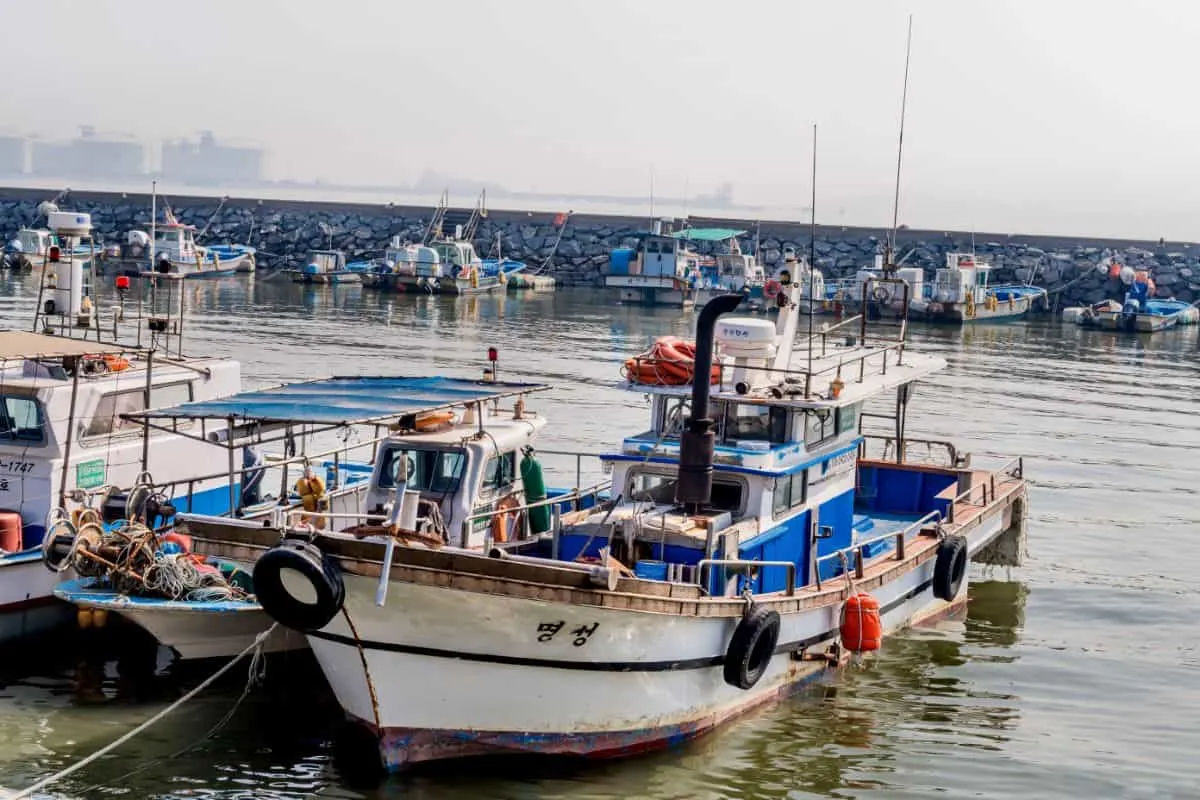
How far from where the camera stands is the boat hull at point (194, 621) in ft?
51.6

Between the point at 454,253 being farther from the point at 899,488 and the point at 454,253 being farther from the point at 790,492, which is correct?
the point at 790,492

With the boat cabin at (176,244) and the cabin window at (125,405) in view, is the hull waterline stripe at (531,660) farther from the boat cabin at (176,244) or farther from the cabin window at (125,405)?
the boat cabin at (176,244)

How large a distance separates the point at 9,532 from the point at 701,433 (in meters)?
8.33

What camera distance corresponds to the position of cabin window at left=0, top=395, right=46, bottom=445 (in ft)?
59.8

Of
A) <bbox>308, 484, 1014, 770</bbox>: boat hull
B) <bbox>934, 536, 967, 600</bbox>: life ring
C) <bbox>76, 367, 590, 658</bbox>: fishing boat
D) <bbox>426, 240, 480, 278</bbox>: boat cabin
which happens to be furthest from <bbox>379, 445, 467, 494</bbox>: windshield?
<bbox>426, 240, 480, 278</bbox>: boat cabin

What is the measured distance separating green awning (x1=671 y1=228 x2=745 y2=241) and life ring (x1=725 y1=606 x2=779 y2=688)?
66982 millimetres

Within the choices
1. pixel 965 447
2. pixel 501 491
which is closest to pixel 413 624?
pixel 501 491

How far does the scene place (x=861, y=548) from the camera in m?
18.5

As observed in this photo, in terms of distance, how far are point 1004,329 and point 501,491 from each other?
5221cm

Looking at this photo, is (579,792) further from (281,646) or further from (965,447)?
(965,447)

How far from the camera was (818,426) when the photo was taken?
1750 centimetres

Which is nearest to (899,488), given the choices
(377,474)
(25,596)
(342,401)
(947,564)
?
(947,564)

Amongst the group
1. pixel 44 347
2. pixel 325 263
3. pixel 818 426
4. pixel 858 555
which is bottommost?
pixel 858 555

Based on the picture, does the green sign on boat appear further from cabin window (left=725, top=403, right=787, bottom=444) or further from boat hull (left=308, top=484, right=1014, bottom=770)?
cabin window (left=725, top=403, right=787, bottom=444)
